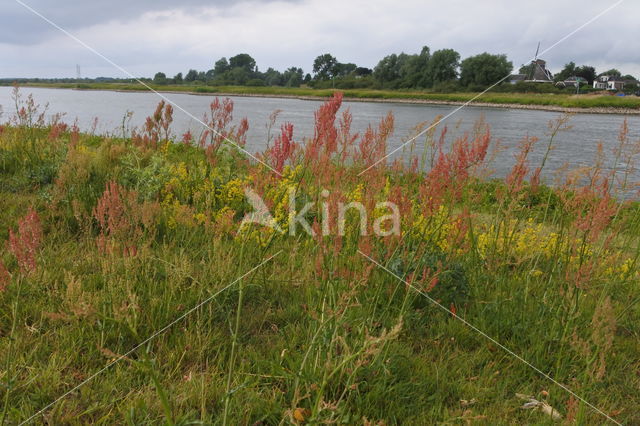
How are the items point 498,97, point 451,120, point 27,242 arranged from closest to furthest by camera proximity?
1. point 27,242
2. point 498,97
3. point 451,120

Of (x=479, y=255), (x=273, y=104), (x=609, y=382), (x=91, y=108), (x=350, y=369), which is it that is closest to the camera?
(x=350, y=369)

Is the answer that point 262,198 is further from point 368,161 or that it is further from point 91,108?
point 91,108

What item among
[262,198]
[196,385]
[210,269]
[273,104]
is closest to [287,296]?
[210,269]

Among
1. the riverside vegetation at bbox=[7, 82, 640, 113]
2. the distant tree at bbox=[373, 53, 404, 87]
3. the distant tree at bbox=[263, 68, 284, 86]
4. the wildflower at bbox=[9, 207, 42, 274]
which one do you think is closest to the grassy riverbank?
the riverside vegetation at bbox=[7, 82, 640, 113]

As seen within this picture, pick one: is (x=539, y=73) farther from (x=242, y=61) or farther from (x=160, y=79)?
(x=160, y=79)

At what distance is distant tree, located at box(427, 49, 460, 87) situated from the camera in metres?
2.49

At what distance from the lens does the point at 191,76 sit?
2.66 m

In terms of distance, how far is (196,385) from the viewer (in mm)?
2094

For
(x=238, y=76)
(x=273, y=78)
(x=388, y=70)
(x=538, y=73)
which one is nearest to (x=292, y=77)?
(x=273, y=78)

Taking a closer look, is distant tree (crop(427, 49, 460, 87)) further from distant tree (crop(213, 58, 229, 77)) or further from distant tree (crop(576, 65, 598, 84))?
distant tree (crop(213, 58, 229, 77))

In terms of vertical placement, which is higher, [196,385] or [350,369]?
[350,369]

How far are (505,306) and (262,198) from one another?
5.41ft

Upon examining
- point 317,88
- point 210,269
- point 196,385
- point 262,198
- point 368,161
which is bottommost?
point 196,385

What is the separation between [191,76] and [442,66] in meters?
1.42
